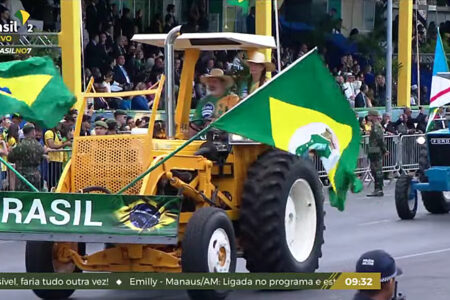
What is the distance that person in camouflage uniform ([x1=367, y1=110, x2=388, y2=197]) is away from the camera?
24594 mm

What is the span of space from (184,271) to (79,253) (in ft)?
5.36

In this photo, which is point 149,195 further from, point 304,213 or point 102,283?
point 304,213

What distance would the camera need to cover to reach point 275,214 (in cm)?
1180

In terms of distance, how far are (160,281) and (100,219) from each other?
2.62 ft

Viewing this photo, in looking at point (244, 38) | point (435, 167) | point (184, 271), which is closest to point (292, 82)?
point (244, 38)

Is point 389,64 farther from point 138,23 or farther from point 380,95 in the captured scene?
point 138,23

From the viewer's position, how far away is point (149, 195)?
11.1 meters

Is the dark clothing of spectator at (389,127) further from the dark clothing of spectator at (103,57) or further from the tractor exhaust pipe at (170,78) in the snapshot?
the tractor exhaust pipe at (170,78)

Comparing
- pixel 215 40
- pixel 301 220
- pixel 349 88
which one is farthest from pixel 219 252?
pixel 349 88

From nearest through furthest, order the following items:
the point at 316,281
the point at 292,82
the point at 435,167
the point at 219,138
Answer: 1. the point at 316,281
2. the point at 292,82
3. the point at 219,138
4. the point at 435,167

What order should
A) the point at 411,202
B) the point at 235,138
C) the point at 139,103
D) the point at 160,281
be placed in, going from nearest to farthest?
the point at 160,281 < the point at 235,138 < the point at 411,202 < the point at 139,103

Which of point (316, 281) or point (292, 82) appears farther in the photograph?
point (292, 82)

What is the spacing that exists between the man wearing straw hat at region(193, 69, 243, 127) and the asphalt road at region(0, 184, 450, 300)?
1.78 metres

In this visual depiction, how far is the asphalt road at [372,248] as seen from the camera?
12.4 metres
